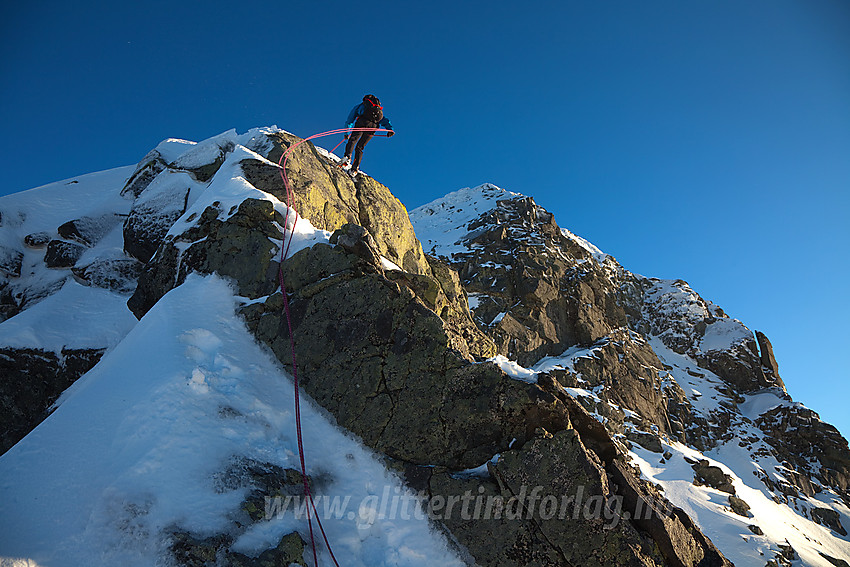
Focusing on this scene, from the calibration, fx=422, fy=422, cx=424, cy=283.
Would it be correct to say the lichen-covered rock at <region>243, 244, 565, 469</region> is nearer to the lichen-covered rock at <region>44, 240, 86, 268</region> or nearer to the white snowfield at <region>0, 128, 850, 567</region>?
the white snowfield at <region>0, 128, 850, 567</region>

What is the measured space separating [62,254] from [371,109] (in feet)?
50.4

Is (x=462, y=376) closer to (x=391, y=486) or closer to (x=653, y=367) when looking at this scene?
(x=391, y=486)

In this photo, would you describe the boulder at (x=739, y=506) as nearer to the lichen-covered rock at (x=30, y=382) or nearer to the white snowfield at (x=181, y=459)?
the white snowfield at (x=181, y=459)

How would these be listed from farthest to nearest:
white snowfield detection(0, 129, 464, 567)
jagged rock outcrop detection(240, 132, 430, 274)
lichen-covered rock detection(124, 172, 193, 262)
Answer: lichen-covered rock detection(124, 172, 193, 262), jagged rock outcrop detection(240, 132, 430, 274), white snowfield detection(0, 129, 464, 567)

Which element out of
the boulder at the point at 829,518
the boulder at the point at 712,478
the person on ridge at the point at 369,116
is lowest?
the boulder at the point at 829,518

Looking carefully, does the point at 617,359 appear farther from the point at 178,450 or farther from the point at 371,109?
the point at 178,450

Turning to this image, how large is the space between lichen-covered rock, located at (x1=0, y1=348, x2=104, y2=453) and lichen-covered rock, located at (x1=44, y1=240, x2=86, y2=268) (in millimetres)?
7279

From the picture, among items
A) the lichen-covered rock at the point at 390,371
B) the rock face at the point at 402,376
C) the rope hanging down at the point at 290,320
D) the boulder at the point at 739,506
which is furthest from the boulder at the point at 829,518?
the rope hanging down at the point at 290,320

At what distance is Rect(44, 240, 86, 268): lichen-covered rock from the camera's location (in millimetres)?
18703

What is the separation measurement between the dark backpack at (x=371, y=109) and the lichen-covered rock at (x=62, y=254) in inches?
574

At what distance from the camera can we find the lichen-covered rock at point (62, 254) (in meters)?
18.7

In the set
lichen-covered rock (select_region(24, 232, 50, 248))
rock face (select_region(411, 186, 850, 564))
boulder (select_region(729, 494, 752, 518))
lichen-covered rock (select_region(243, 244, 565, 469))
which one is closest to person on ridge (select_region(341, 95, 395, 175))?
lichen-covered rock (select_region(243, 244, 565, 469))

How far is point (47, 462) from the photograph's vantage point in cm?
661

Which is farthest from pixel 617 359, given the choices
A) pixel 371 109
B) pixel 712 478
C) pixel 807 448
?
pixel 371 109
